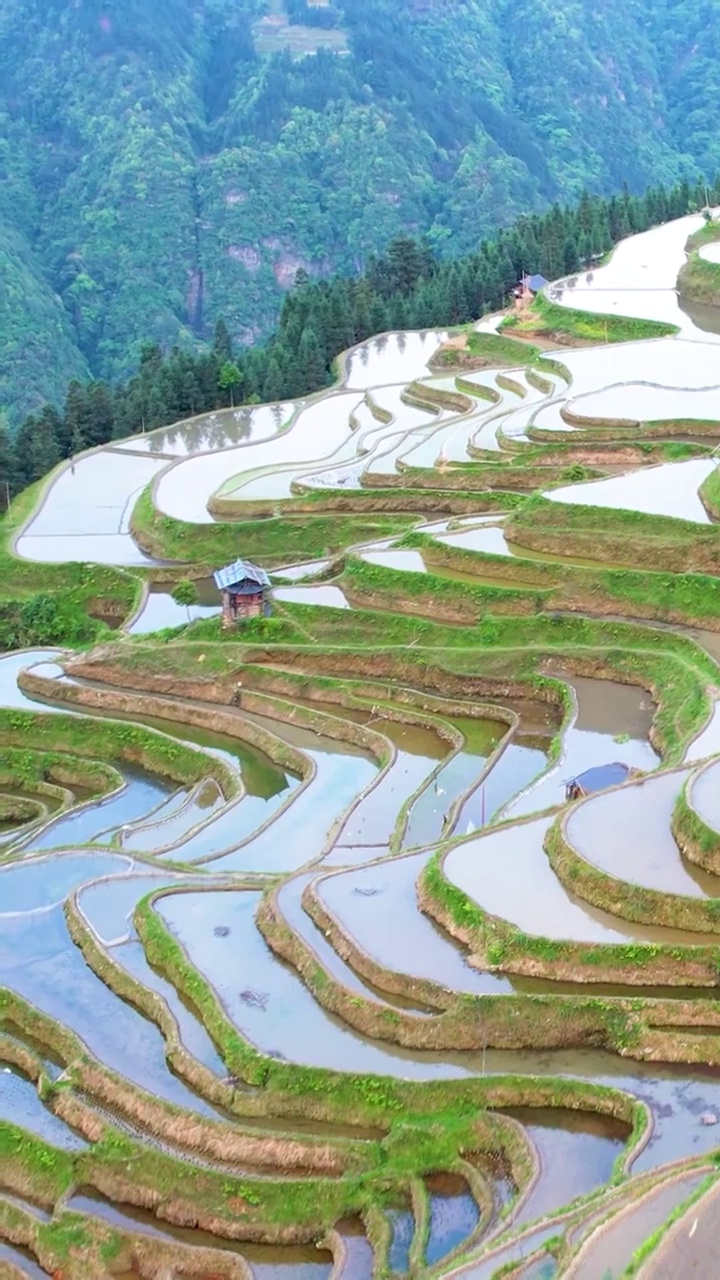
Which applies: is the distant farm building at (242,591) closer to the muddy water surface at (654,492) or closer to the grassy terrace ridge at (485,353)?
the muddy water surface at (654,492)

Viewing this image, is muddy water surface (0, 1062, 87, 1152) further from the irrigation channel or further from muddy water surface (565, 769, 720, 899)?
muddy water surface (565, 769, 720, 899)

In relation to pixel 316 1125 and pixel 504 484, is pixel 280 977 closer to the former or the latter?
pixel 316 1125

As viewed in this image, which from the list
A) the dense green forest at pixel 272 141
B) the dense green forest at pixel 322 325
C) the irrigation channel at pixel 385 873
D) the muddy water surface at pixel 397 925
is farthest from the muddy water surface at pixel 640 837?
the dense green forest at pixel 272 141

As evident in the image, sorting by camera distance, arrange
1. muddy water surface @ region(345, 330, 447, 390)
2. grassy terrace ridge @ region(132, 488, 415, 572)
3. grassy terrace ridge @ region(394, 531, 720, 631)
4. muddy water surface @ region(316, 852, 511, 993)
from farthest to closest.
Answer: muddy water surface @ region(345, 330, 447, 390), grassy terrace ridge @ region(132, 488, 415, 572), grassy terrace ridge @ region(394, 531, 720, 631), muddy water surface @ region(316, 852, 511, 993)

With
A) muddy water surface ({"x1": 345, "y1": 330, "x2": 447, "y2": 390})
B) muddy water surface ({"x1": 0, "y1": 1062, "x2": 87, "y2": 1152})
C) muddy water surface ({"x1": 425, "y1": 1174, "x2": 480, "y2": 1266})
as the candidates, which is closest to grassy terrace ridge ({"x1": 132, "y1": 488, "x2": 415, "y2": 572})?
muddy water surface ({"x1": 345, "y1": 330, "x2": 447, "y2": 390})

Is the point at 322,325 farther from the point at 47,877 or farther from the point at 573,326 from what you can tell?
the point at 47,877

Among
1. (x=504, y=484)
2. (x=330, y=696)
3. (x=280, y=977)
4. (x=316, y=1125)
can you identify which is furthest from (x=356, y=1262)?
(x=504, y=484)
